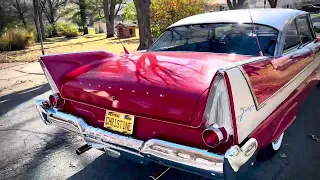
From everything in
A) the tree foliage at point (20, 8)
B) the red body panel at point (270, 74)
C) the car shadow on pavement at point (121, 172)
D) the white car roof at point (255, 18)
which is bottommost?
the car shadow on pavement at point (121, 172)

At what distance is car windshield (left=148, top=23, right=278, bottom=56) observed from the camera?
3.07m

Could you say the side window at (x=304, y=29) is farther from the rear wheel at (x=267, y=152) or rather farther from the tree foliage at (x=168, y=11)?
the tree foliage at (x=168, y=11)

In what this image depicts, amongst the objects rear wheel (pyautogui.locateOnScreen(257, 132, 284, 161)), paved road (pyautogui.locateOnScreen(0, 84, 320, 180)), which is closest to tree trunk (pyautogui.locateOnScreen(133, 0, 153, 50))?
paved road (pyautogui.locateOnScreen(0, 84, 320, 180))

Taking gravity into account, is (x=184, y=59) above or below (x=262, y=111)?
above

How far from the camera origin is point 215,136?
6.31 ft

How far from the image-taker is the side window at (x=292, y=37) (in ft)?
10.8

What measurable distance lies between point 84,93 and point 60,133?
1587mm

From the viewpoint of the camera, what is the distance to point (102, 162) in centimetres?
316

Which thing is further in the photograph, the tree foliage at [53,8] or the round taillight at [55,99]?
the tree foliage at [53,8]

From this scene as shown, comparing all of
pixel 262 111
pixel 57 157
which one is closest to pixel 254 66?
pixel 262 111

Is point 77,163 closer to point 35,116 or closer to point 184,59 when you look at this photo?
point 184,59

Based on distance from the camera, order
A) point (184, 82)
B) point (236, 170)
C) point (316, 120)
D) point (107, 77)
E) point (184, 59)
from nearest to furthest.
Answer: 1. point (236, 170)
2. point (184, 82)
3. point (107, 77)
4. point (184, 59)
5. point (316, 120)

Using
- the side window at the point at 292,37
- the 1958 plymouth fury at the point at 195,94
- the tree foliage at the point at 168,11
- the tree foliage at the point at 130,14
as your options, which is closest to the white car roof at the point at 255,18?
the 1958 plymouth fury at the point at 195,94

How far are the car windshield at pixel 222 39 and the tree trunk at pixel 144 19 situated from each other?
17.8 ft
